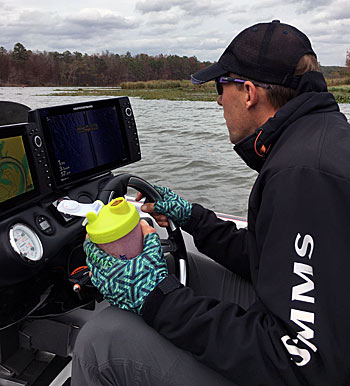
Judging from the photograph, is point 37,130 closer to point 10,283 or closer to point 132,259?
point 10,283

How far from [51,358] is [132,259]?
1.06 metres

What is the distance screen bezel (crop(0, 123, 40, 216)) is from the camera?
120cm

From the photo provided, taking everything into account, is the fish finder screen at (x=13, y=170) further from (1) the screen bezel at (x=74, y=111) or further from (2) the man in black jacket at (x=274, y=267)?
(2) the man in black jacket at (x=274, y=267)

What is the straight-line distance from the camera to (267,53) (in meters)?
1.10

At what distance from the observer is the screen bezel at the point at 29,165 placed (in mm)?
1195

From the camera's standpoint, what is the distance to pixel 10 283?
3.92 ft

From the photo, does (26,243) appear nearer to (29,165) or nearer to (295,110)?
(29,165)

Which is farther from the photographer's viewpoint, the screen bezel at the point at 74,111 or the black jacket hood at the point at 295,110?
the screen bezel at the point at 74,111

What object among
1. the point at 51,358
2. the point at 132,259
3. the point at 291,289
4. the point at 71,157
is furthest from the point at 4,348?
the point at 291,289

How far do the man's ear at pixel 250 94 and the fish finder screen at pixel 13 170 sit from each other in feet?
2.23

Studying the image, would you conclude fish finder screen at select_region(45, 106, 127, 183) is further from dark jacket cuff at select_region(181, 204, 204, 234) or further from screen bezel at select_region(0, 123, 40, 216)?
dark jacket cuff at select_region(181, 204, 204, 234)

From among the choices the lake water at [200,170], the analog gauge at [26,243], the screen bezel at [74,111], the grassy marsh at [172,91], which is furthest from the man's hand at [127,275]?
the grassy marsh at [172,91]

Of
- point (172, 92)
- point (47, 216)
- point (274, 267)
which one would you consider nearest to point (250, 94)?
point (274, 267)

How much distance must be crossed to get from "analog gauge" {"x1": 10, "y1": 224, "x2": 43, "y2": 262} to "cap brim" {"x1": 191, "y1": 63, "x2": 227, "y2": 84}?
0.71 meters
